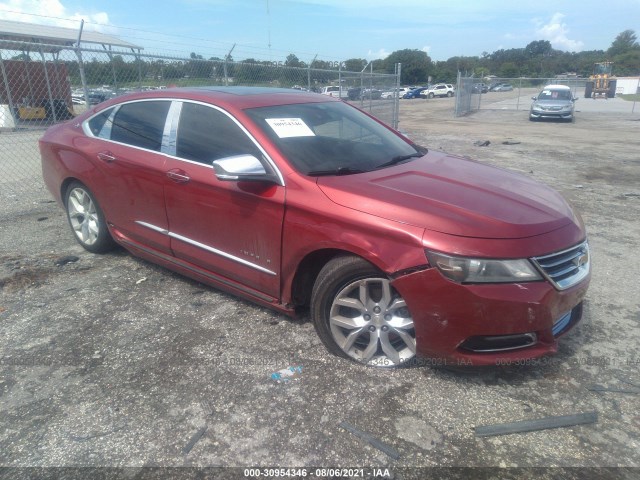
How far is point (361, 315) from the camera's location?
293 centimetres

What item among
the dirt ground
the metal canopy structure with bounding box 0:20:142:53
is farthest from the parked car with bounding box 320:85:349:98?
the metal canopy structure with bounding box 0:20:142:53

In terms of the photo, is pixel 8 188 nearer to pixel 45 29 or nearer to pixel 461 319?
pixel 461 319

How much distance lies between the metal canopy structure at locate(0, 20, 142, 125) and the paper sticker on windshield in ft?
17.1

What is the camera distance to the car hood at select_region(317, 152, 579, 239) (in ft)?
8.57

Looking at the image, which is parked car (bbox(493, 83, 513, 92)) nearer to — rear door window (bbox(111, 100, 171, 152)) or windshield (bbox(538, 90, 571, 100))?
windshield (bbox(538, 90, 571, 100))

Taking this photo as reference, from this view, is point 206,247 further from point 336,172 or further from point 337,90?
point 337,90

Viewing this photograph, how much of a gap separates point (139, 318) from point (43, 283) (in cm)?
123

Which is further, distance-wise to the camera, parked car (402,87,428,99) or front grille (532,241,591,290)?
parked car (402,87,428,99)

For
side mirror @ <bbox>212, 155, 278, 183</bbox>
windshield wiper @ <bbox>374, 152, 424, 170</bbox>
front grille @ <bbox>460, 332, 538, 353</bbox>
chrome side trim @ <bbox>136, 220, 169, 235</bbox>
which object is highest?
side mirror @ <bbox>212, 155, 278, 183</bbox>

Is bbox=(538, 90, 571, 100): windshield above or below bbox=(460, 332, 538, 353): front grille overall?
above

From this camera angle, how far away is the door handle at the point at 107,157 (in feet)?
13.3

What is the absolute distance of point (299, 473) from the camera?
2240mm

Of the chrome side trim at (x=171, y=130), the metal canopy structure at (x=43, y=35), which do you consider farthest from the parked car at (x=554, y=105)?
the chrome side trim at (x=171, y=130)

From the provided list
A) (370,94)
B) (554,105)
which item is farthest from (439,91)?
(370,94)
